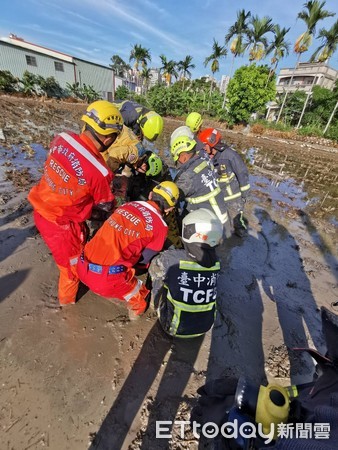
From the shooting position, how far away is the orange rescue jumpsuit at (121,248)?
237 cm

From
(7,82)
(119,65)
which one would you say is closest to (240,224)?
(7,82)

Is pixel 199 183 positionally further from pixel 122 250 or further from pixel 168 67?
pixel 168 67

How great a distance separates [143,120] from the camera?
14.5 ft

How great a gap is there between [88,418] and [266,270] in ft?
10.3

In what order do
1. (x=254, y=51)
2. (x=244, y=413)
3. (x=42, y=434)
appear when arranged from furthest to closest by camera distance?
(x=254, y=51)
(x=42, y=434)
(x=244, y=413)

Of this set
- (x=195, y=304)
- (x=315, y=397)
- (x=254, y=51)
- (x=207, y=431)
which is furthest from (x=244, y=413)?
(x=254, y=51)

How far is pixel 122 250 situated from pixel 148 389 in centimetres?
124

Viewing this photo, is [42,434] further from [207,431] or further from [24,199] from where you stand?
[24,199]

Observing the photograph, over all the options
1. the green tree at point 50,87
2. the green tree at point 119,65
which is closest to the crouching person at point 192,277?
the green tree at point 50,87

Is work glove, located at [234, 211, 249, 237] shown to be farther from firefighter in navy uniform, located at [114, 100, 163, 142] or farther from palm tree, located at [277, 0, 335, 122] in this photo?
palm tree, located at [277, 0, 335, 122]

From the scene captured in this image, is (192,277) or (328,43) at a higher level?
(328,43)

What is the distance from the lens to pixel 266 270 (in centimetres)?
392

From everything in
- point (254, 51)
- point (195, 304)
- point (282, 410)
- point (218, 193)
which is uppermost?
point (254, 51)

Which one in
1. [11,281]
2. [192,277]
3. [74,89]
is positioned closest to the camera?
[192,277]
